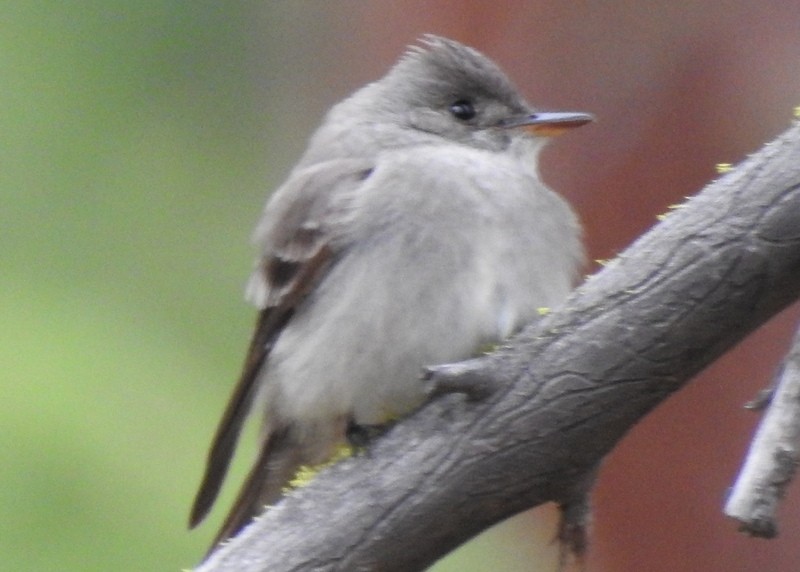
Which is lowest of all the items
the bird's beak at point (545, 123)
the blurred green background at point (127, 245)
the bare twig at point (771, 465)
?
the blurred green background at point (127, 245)

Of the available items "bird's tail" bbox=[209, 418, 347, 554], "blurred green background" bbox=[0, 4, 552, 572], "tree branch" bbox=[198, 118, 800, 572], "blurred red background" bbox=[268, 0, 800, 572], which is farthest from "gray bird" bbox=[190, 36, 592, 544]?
"blurred green background" bbox=[0, 4, 552, 572]

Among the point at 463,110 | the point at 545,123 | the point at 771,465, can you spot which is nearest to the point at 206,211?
the point at 463,110

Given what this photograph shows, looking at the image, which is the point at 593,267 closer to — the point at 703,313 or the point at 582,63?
the point at 582,63

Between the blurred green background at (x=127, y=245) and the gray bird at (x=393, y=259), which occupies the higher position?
the gray bird at (x=393, y=259)

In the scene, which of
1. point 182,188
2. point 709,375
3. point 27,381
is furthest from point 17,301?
point 709,375

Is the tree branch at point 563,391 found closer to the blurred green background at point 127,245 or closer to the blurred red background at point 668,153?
the blurred red background at point 668,153

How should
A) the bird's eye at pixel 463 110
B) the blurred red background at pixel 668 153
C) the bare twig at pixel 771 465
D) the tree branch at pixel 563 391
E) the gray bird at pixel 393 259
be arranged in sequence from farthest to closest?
the blurred red background at pixel 668 153, the bird's eye at pixel 463 110, the gray bird at pixel 393 259, the tree branch at pixel 563 391, the bare twig at pixel 771 465

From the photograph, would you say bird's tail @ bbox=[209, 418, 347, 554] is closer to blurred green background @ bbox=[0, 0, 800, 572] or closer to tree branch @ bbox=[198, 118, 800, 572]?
tree branch @ bbox=[198, 118, 800, 572]

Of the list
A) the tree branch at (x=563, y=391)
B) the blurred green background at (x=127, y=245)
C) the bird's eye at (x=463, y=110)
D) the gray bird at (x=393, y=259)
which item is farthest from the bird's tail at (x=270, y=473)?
the blurred green background at (x=127, y=245)
